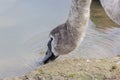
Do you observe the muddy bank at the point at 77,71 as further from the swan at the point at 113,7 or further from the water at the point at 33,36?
the swan at the point at 113,7

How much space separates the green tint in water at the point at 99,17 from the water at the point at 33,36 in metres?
0.06

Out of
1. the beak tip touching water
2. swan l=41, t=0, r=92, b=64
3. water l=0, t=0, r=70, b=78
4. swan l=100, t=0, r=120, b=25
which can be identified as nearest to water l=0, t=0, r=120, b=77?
water l=0, t=0, r=70, b=78

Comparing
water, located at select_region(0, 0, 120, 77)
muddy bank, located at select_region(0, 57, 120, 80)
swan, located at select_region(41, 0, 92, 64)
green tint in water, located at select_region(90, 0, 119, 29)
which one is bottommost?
green tint in water, located at select_region(90, 0, 119, 29)

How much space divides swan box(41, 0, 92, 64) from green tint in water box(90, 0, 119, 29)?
222cm

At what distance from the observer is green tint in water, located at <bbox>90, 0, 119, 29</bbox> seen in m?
7.52

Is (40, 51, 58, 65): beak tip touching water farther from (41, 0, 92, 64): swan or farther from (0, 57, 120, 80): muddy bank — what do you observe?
(0, 57, 120, 80): muddy bank

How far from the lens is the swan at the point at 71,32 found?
16.1 feet

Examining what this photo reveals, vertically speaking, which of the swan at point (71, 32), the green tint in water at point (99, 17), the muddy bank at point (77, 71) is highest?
the swan at point (71, 32)

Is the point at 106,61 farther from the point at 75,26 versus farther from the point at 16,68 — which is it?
the point at 16,68

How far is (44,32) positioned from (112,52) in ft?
3.97

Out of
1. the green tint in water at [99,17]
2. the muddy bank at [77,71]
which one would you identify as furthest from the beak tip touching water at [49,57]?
the green tint in water at [99,17]

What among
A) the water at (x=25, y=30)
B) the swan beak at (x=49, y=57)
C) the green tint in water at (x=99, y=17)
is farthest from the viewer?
the green tint in water at (x=99, y=17)

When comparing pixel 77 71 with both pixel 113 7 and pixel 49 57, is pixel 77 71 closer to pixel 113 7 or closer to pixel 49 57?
pixel 49 57

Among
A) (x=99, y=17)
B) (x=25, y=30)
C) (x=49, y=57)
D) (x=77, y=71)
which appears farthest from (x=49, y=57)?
(x=99, y=17)
